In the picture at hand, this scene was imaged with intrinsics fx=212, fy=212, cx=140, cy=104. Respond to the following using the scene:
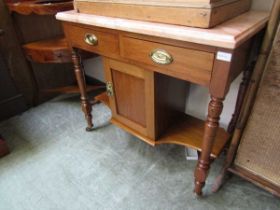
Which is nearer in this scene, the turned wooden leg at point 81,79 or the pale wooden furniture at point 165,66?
the pale wooden furniture at point 165,66

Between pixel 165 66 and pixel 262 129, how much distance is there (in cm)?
48

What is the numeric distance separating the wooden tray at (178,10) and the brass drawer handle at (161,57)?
103 millimetres

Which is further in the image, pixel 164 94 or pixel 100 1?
pixel 164 94

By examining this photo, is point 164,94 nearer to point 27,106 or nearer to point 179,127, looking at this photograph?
point 179,127

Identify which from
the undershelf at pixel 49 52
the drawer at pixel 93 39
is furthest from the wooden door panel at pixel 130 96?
the undershelf at pixel 49 52

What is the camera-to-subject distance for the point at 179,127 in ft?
3.83

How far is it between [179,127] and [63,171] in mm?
700

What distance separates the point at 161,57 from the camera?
77 cm

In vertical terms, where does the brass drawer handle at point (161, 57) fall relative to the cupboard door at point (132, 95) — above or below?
above

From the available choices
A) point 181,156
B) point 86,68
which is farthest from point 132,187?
point 86,68

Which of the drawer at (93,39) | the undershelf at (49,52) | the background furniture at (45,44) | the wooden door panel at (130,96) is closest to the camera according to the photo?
the drawer at (93,39)

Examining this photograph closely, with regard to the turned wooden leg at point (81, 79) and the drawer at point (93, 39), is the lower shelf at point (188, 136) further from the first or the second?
the drawer at point (93, 39)

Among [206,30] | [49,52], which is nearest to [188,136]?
[206,30]

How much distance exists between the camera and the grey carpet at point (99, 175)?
3.37ft
